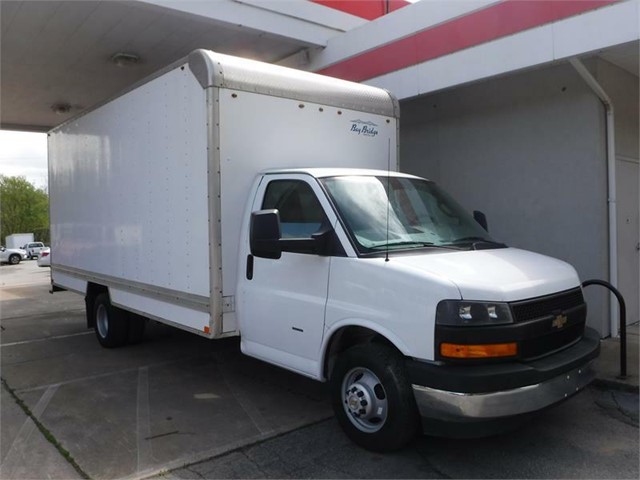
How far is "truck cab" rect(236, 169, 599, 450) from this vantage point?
3402 mm

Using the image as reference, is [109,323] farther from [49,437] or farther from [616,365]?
[616,365]

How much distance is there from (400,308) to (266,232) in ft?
3.73

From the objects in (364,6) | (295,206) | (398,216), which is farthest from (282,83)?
(364,6)

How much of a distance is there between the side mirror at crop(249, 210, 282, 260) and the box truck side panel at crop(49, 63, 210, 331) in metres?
0.87

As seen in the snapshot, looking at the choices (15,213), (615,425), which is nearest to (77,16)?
(615,425)

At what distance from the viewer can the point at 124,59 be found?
10.3 meters

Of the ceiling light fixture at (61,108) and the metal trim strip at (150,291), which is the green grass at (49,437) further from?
the ceiling light fixture at (61,108)

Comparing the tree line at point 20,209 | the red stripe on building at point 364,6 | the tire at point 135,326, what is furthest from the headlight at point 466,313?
the tree line at point 20,209

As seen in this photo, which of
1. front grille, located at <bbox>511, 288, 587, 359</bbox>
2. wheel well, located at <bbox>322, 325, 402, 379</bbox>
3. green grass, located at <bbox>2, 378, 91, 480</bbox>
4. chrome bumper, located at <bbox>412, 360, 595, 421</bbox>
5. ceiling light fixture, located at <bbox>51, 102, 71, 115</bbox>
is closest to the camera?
chrome bumper, located at <bbox>412, 360, 595, 421</bbox>

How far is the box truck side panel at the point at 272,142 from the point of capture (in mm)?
4812

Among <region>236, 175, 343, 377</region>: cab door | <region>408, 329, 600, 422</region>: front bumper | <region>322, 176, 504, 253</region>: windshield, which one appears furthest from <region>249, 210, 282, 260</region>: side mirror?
<region>408, 329, 600, 422</region>: front bumper

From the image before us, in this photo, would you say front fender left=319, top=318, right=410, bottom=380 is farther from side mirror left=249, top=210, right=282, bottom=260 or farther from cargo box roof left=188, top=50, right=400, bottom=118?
cargo box roof left=188, top=50, right=400, bottom=118

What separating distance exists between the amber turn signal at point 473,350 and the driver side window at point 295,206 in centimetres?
144

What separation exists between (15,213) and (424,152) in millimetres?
60975
